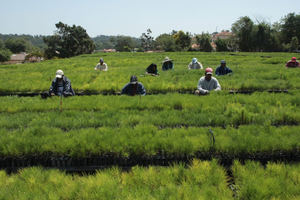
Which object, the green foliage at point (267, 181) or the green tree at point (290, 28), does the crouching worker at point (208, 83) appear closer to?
the green foliage at point (267, 181)

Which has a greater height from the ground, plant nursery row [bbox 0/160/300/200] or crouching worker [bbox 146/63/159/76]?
crouching worker [bbox 146/63/159/76]

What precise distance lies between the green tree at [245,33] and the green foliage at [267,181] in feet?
165

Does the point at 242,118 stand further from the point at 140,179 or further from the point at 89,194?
the point at 89,194

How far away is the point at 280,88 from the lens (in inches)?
274

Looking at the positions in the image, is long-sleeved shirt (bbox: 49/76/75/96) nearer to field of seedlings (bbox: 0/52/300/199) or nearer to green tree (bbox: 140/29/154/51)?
field of seedlings (bbox: 0/52/300/199)

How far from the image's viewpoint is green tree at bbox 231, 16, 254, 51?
46584 millimetres

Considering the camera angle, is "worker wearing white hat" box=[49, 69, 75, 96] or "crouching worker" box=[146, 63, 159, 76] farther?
A: "crouching worker" box=[146, 63, 159, 76]

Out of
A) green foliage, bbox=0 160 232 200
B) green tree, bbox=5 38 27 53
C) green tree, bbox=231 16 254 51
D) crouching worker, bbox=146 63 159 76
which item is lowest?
green foliage, bbox=0 160 232 200

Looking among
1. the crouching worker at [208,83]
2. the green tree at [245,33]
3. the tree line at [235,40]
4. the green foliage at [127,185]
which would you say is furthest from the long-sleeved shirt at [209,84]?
the green tree at [245,33]

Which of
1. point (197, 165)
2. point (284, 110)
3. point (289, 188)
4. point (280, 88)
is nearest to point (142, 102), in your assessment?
point (197, 165)

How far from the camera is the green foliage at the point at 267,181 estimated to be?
2.19 m

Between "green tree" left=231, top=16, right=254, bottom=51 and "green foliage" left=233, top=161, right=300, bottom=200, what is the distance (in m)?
50.3

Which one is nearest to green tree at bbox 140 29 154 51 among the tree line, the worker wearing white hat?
the tree line

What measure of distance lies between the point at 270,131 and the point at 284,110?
1.21 m
